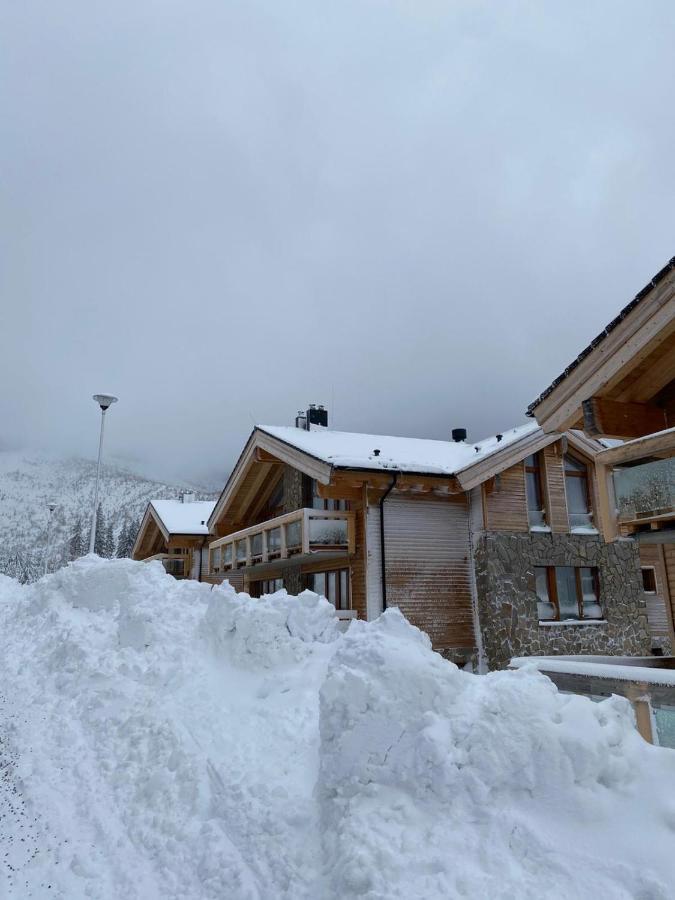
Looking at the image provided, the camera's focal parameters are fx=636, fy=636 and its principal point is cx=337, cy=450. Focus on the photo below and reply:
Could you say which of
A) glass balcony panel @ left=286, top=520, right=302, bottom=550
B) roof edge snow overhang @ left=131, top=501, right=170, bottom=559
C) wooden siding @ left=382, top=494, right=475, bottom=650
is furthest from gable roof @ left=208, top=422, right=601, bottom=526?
roof edge snow overhang @ left=131, top=501, right=170, bottom=559

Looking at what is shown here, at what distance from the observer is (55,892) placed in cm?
507

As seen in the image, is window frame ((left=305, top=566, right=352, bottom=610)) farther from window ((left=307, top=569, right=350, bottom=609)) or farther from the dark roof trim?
the dark roof trim

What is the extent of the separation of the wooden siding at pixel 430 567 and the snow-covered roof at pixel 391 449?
3.50ft

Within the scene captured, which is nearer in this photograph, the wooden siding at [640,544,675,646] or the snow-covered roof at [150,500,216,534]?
the wooden siding at [640,544,675,646]

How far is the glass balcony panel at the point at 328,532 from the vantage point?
56.1 feet

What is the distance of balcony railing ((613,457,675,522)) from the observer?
8906 millimetres

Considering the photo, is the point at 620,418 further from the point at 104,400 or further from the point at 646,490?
the point at 104,400

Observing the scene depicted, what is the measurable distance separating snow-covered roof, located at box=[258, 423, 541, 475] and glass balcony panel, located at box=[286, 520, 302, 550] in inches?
84.0

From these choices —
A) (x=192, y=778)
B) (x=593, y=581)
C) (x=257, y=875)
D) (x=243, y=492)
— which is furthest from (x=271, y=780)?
(x=243, y=492)

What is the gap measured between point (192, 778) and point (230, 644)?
3.83m

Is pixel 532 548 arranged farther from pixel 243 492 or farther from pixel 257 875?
pixel 257 875

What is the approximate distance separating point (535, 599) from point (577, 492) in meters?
3.83

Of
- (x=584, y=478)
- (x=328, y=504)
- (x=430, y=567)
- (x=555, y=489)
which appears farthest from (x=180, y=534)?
(x=584, y=478)

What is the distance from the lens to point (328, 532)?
1722 cm
